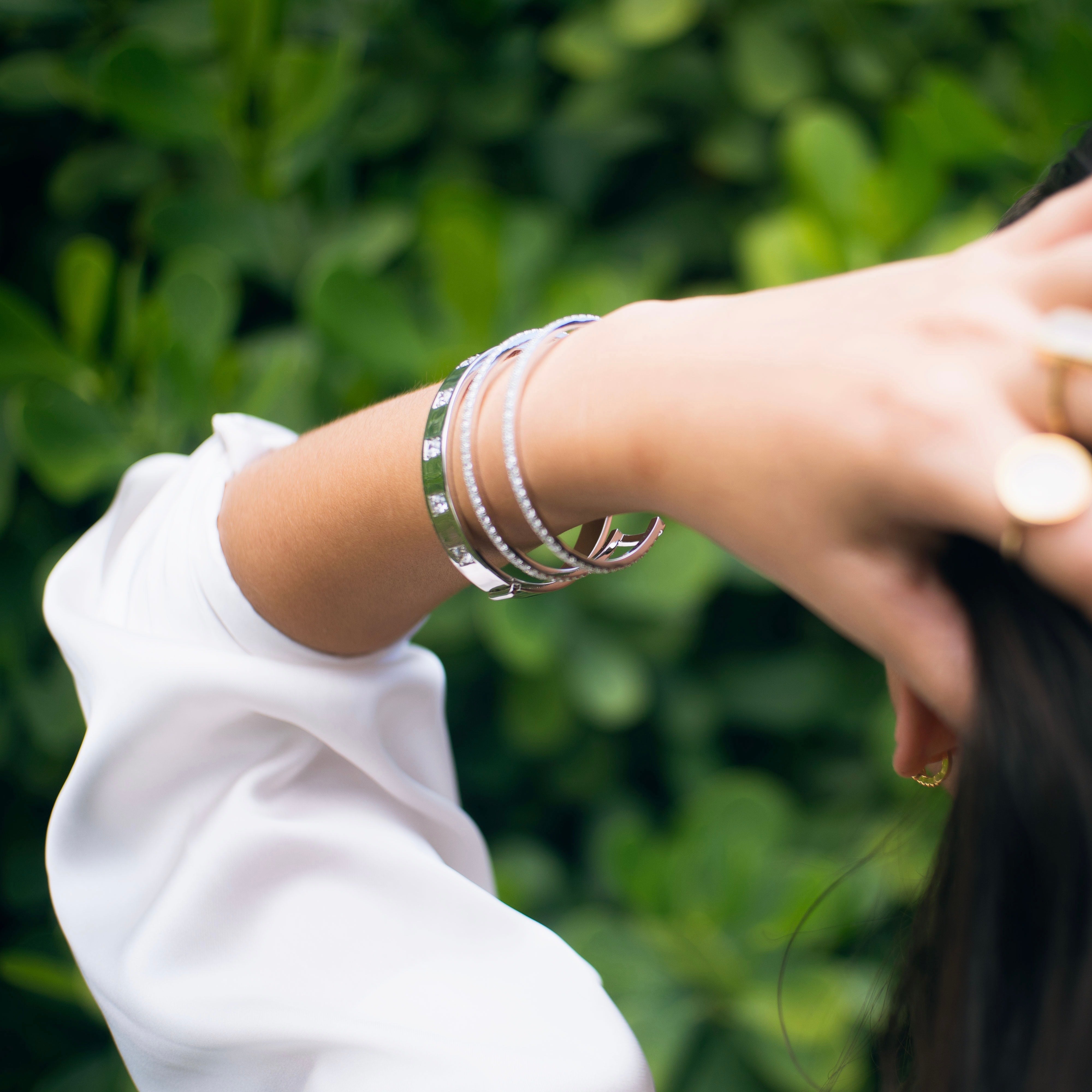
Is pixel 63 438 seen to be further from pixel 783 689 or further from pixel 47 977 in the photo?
pixel 783 689

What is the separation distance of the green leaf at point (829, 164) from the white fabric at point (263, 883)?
0.67m

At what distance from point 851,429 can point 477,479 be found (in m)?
0.16

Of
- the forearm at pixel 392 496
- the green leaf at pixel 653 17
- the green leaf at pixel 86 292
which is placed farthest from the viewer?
the green leaf at pixel 653 17

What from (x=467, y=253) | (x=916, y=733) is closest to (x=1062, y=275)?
(x=916, y=733)

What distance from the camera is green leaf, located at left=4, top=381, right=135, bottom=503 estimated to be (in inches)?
29.6

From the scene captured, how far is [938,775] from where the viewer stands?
0.39 meters

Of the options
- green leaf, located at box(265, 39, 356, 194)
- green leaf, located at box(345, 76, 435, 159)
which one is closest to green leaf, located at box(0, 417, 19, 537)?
green leaf, located at box(265, 39, 356, 194)

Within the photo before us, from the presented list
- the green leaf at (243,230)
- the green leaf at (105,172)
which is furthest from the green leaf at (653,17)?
the green leaf at (105,172)

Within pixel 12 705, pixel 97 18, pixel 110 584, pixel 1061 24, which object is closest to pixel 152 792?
pixel 110 584

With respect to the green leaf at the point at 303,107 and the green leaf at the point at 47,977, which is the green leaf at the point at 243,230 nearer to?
the green leaf at the point at 303,107

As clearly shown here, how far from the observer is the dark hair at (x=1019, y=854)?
252 millimetres

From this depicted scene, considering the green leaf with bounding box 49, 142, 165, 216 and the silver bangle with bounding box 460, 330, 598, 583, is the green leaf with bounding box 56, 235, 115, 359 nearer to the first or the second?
the green leaf with bounding box 49, 142, 165, 216

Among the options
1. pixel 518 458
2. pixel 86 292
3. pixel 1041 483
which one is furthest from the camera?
pixel 86 292

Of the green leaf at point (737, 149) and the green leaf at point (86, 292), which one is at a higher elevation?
the green leaf at point (737, 149)
